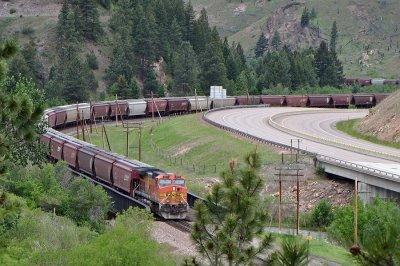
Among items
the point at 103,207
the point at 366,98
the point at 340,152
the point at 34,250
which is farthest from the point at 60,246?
the point at 366,98

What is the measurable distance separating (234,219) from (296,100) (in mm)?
109732

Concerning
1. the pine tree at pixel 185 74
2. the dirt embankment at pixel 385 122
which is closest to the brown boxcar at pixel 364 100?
the pine tree at pixel 185 74

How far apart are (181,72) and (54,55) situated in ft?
79.1

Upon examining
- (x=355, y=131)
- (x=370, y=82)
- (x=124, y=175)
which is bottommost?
(x=370, y=82)

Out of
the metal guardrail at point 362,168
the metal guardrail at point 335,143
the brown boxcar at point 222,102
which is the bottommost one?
the brown boxcar at point 222,102

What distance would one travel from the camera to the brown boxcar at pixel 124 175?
51.3 metres

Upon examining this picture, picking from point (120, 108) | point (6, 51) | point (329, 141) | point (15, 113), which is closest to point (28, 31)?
point (120, 108)

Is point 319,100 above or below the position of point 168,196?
below

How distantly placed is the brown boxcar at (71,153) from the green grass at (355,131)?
92.0 feet

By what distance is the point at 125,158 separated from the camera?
5634 cm

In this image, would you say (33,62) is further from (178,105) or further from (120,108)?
(120,108)

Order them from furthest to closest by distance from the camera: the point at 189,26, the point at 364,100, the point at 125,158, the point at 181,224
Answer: the point at 189,26, the point at 364,100, the point at 125,158, the point at 181,224

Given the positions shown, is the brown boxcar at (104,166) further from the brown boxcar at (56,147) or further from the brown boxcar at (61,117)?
the brown boxcar at (61,117)

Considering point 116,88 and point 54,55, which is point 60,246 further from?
point 54,55
